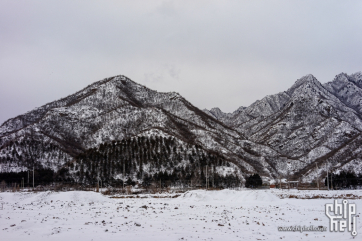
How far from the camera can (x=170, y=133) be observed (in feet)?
363

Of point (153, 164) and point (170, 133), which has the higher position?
point (170, 133)

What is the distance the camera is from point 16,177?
3401 inches

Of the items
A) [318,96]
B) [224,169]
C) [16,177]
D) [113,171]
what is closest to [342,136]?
[318,96]

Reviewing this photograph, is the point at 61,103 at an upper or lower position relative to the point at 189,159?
upper

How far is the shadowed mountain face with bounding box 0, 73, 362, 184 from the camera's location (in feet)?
334

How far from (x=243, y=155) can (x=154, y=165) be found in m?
60.8

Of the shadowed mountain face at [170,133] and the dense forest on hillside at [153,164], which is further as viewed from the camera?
the shadowed mountain face at [170,133]

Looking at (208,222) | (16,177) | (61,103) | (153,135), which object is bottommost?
(16,177)

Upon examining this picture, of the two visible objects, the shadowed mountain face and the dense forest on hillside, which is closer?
the dense forest on hillside

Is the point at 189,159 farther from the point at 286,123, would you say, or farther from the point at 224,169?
the point at 286,123

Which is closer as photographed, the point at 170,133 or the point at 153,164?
the point at 153,164

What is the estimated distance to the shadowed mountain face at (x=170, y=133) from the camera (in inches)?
4003

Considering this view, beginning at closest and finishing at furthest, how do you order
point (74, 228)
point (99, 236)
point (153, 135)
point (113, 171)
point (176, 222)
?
point (99, 236) < point (74, 228) < point (176, 222) < point (113, 171) < point (153, 135)

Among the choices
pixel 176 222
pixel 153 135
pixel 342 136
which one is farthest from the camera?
pixel 342 136
